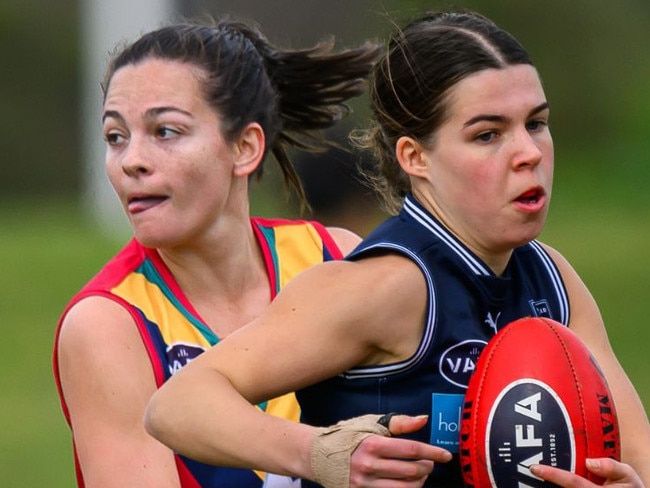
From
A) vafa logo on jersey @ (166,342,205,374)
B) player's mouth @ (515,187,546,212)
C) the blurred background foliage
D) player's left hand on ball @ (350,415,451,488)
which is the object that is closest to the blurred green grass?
the blurred background foliage

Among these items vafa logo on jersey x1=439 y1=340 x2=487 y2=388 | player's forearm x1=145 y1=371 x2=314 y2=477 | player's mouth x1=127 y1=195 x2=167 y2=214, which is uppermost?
player's mouth x1=127 y1=195 x2=167 y2=214

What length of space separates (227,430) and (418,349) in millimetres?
498

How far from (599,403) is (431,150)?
752 millimetres

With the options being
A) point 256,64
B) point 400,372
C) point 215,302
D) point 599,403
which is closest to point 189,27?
point 256,64

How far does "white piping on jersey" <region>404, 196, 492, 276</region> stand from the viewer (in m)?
3.92

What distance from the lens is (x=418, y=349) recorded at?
12.4ft

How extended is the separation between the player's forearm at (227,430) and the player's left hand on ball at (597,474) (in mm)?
528

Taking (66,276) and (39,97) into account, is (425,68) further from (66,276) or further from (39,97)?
(39,97)

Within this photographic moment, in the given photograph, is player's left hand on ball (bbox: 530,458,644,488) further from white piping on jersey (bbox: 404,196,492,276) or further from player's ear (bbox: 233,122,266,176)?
player's ear (bbox: 233,122,266,176)

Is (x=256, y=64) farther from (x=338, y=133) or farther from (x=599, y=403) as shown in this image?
(x=338, y=133)

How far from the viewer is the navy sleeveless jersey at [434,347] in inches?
150

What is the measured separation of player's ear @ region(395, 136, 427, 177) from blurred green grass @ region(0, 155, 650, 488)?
4334mm

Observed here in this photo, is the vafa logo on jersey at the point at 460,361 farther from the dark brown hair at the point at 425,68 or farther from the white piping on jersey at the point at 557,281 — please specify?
the dark brown hair at the point at 425,68

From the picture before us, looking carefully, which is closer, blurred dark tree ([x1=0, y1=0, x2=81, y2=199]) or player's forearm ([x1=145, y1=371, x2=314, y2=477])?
player's forearm ([x1=145, y1=371, x2=314, y2=477])
